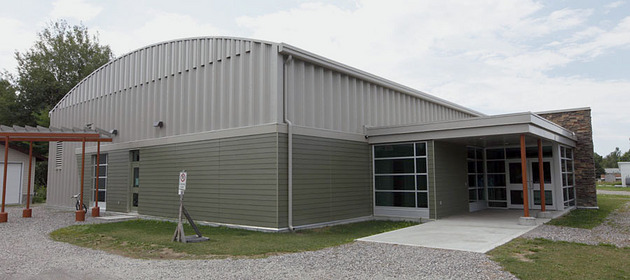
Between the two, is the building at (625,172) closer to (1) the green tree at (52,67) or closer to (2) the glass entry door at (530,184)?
(2) the glass entry door at (530,184)

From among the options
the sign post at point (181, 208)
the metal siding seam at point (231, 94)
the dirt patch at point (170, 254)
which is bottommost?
the dirt patch at point (170, 254)

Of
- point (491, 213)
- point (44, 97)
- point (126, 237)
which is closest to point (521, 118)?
point (491, 213)

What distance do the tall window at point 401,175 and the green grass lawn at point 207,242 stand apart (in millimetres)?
953

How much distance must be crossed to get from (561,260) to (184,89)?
459 inches

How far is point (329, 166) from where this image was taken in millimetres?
12055

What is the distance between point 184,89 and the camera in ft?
45.0

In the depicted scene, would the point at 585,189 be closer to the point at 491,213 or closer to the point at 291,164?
the point at 491,213

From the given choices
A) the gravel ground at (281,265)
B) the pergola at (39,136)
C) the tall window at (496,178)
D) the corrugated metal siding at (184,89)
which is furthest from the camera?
the tall window at (496,178)

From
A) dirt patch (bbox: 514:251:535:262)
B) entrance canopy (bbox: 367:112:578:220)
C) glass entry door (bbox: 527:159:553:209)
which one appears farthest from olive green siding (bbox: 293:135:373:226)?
glass entry door (bbox: 527:159:553:209)

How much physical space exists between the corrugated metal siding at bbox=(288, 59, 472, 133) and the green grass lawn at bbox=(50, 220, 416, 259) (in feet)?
10.7

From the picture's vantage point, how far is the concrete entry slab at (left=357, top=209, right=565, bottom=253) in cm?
810

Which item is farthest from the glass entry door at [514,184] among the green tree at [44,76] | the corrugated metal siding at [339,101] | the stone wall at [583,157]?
the green tree at [44,76]

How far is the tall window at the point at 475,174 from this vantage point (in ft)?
48.8

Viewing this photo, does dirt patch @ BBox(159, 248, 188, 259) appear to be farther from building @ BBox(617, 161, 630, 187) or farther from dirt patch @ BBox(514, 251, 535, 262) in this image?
building @ BBox(617, 161, 630, 187)
